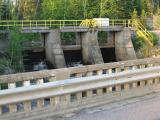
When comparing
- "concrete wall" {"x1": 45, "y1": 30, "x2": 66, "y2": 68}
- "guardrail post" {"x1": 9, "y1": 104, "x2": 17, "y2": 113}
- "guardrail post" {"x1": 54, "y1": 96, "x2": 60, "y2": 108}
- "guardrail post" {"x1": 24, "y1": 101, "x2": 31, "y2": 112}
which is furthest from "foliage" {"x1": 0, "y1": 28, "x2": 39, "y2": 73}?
"guardrail post" {"x1": 9, "y1": 104, "x2": 17, "y2": 113}

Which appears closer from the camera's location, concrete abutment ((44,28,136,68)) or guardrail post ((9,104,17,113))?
guardrail post ((9,104,17,113))

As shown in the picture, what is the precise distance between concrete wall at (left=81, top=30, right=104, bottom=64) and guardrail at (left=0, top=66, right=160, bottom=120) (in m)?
26.8

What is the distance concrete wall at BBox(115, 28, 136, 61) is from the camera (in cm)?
3978

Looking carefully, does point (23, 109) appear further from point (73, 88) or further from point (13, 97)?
point (73, 88)

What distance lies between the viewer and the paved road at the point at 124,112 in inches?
286

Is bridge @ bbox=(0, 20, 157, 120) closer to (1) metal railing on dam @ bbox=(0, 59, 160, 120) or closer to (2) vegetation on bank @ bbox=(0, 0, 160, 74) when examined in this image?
(1) metal railing on dam @ bbox=(0, 59, 160, 120)

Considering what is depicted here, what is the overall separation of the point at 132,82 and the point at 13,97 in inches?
125

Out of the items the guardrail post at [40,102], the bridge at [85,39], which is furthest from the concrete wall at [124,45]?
the guardrail post at [40,102]

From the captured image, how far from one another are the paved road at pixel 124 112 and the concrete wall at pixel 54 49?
25091 millimetres

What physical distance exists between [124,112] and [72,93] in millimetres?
1032

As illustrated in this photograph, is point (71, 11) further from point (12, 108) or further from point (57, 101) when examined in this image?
Result: point (12, 108)

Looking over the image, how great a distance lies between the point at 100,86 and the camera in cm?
800

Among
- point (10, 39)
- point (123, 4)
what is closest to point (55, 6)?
point (123, 4)

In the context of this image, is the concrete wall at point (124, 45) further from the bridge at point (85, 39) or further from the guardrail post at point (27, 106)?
the guardrail post at point (27, 106)
